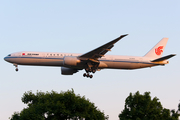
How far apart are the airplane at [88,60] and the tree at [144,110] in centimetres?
672

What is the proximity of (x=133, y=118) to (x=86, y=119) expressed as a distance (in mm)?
8354

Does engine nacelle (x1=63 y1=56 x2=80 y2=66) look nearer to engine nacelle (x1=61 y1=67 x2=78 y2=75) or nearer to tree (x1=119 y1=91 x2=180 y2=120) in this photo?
engine nacelle (x1=61 y1=67 x2=78 y2=75)

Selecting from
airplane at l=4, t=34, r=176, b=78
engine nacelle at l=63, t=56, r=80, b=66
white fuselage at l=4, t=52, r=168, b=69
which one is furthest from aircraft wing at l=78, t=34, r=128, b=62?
white fuselage at l=4, t=52, r=168, b=69

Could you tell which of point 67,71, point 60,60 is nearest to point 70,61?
point 60,60

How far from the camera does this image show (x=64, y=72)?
163ft

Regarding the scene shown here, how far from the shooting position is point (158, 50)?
50875 millimetres

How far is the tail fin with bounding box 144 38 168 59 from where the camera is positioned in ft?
163

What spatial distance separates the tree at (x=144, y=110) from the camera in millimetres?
48287

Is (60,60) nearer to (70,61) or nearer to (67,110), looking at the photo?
(70,61)

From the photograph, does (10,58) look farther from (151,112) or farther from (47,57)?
(151,112)

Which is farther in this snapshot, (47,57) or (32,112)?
(32,112)

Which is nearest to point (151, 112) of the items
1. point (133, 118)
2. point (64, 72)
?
point (133, 118)

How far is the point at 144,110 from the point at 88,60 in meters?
13.5

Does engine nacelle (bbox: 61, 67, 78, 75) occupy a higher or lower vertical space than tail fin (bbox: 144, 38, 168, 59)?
lower
